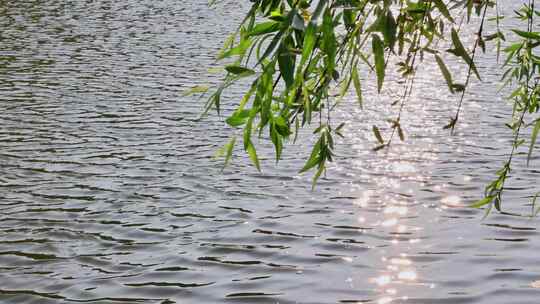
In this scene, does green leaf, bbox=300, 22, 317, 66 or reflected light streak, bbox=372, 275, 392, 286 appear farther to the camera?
reflected light streak, bbox=372, 275, 392, 286

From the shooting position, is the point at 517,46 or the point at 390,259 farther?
the point at 390,259

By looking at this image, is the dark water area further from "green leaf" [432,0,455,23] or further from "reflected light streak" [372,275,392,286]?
"green leaf" [432,0,455,23]

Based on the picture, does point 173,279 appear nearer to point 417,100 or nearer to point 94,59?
point 417,100

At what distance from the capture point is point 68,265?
8.69 m

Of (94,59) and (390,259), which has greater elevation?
(390,259)

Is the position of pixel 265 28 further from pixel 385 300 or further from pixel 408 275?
pixel 408 275

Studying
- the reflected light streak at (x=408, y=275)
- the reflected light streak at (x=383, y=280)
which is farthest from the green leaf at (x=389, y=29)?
the reflected light streak at (x=408, y=275)

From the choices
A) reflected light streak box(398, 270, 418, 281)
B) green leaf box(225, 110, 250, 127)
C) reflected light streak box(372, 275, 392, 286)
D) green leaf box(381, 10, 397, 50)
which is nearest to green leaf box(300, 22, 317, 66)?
green leaf box(381, 10, 397, 50)

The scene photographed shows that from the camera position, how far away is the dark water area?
8.09 metres

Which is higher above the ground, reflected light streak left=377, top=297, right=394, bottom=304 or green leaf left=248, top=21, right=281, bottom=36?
green leaf left=248, top=21, right=281, bottom=36

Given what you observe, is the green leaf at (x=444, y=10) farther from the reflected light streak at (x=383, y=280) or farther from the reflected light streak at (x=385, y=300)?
the reflected light streak at (x=383, y=280)

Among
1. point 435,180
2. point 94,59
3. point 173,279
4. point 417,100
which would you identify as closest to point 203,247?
point 173,279

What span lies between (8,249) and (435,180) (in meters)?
6.09

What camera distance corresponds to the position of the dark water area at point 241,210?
26.5 feet
